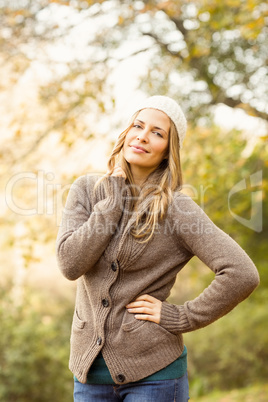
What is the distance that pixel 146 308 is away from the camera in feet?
6.46

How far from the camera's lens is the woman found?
1.92m

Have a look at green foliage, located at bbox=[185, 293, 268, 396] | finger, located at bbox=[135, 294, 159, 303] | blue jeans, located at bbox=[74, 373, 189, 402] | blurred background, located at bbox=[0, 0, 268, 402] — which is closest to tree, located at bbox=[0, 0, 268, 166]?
blurred background, located at bbox=[0, 0, 268, 402]

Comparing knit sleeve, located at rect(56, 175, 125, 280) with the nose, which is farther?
the nose

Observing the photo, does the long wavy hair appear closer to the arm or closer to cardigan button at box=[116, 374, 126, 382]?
the arm

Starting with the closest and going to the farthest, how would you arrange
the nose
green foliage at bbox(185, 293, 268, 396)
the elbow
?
the elbow
the nose
green foliage at bbox(185, 293, 268, 396)

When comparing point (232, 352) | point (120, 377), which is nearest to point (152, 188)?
point (120, 377)

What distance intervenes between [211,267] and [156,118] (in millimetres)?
740

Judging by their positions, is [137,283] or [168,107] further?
[168,107]

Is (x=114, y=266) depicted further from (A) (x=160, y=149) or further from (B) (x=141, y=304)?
(A) (x=160, y=149)

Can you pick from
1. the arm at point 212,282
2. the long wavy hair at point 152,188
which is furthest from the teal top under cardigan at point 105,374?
the long wavy hair at point 152,188

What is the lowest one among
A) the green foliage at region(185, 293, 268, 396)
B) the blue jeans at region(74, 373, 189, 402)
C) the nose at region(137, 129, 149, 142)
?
the green foliage at region(185, 293, 268, 396)

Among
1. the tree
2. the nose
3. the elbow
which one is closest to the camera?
the elbow

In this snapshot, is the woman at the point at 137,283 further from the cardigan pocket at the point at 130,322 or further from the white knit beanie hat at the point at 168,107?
the white knit beanie hat at the point at 168,107

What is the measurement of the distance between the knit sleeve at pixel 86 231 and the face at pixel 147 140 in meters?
0.15
